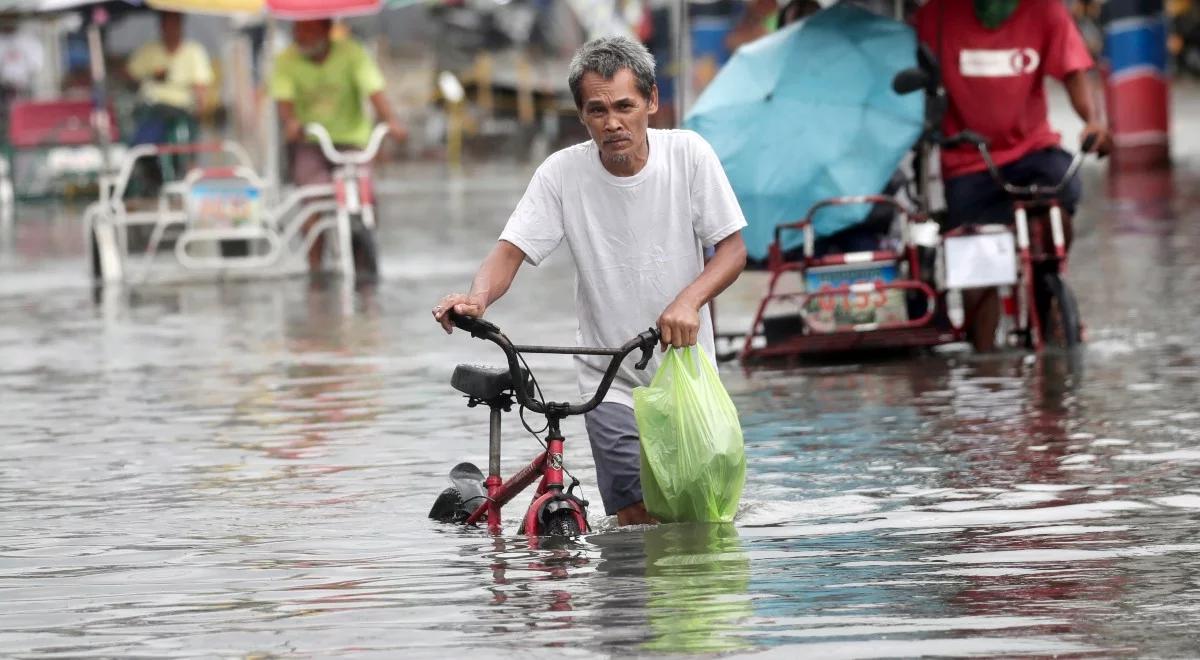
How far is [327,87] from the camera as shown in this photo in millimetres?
18969

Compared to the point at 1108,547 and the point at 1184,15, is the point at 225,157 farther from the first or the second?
the point at 1108,547

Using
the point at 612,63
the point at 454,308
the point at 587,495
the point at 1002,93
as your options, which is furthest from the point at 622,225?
Answer: the point at 1002,93

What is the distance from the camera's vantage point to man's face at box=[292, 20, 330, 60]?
18.9 m

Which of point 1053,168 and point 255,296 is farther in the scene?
point 255,296

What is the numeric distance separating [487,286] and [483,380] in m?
0.27

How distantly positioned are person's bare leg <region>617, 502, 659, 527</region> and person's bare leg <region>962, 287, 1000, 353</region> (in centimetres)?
526

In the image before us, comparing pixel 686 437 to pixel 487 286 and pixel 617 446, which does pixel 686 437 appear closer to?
pixel 617 446

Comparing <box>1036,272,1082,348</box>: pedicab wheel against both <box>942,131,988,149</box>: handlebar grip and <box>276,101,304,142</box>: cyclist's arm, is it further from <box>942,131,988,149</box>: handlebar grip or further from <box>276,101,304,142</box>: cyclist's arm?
<box>276,101,304,142</box>: cyclist's arm

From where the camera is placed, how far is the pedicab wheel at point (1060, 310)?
1255 centimetres

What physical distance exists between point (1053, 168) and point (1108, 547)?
5613 mm

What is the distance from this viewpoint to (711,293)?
7305 millimetres

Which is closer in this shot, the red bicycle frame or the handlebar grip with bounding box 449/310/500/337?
the handlebar grip with bounding box 449/310/500/337

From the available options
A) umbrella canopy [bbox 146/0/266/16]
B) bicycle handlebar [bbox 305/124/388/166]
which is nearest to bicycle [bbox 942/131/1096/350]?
bicycle handlebar [bbox 305/124/388/166]

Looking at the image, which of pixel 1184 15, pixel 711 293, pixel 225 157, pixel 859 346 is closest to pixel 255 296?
pixel 859 346
